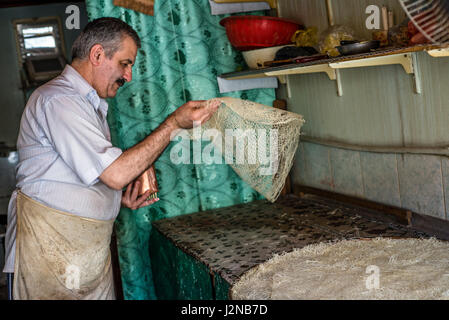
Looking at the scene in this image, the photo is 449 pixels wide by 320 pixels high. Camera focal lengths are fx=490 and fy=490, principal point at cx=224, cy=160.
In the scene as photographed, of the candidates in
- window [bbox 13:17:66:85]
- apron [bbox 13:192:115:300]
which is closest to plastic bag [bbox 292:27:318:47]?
apron [bbox 13:192:115:300]

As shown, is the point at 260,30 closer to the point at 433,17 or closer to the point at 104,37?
the point at 104,37

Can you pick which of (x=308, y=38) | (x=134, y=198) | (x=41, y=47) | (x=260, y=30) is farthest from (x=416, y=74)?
(x=41, y=47)

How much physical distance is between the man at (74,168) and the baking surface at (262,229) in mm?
478

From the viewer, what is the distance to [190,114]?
69.3 inches

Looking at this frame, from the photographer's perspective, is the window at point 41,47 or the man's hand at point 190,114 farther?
the window at point 41,47

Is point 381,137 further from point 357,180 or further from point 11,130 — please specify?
point 11,130

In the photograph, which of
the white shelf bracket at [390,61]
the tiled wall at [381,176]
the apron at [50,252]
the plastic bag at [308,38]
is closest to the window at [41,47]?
the tiled wall at [381,176]

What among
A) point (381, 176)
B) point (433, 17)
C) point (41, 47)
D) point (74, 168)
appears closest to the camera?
point (433, 17)

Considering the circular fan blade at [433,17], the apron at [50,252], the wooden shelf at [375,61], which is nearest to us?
the circular fan blade at [433,17]

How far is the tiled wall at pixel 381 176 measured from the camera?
1.92 m

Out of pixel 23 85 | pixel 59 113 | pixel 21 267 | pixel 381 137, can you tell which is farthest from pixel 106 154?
pixel 23 85

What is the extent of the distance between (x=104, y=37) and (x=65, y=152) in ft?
1.55

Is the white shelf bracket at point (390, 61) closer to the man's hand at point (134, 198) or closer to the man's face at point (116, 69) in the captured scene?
the man's face at point (116, 69)

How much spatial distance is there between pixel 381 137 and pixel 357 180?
303 mm
